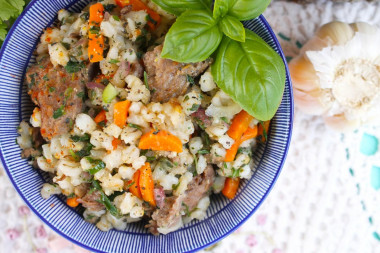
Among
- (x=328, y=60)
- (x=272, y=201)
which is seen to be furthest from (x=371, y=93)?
(x=272, y=201)

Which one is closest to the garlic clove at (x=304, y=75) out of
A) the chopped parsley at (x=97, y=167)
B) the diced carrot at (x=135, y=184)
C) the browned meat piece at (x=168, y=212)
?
the browned meat piece at (x=168, y=212)

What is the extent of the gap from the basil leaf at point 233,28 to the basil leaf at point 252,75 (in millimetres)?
70

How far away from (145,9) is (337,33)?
1.04 metres

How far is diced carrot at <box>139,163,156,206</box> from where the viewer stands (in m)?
1.79

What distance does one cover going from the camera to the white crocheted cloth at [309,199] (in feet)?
7.90

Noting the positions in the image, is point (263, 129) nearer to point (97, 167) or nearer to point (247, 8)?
point (247, 8)

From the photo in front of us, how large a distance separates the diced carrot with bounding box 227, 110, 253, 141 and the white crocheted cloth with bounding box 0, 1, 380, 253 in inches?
27.2

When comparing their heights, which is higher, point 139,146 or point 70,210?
point 139,146

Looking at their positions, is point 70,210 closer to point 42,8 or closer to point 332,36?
point 42,8

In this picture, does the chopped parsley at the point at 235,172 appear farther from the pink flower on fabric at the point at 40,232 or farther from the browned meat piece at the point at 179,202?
the pink flower on fabric at the point at 40,232

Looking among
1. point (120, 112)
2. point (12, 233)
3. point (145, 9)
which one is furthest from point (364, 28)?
point (12, 233)

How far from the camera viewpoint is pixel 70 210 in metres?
2.01

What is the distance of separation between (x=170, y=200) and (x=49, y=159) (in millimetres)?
586

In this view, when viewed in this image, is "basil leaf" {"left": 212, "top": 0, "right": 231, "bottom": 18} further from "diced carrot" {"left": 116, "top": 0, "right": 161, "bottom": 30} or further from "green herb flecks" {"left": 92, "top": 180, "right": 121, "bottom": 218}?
"green herb flecks" {"left": 92, "top": 180, "right": 121, "bottom": 218}
